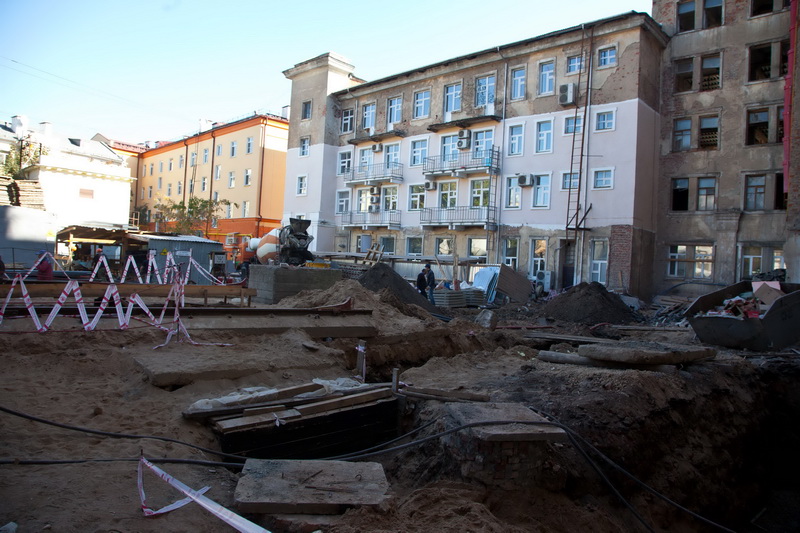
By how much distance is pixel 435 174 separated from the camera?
3369cm

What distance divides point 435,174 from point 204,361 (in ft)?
91.3

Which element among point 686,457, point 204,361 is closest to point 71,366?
point 204,361

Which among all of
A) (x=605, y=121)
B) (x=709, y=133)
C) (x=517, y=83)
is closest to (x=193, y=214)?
(x=517, y=83)

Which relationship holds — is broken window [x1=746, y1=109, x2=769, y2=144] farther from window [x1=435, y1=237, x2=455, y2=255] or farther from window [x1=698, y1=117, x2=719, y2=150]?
window [x1=435, y1=237, x2=455, y2=255]

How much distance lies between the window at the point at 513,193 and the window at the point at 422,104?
26.5 ft

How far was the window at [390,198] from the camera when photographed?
120ft

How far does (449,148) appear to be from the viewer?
33.9m

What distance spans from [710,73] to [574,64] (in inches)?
264

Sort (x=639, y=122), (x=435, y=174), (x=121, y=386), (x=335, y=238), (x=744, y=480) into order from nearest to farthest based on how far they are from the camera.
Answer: (x=121, y=386)
(x=744, y=480)
(x=639, y=122)
(x=435, y=174)
(x=335, y=238)

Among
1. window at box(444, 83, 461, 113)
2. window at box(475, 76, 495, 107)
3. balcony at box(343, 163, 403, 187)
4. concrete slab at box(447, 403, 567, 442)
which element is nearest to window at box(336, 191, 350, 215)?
balcony at box(343, 163, 403, 187)

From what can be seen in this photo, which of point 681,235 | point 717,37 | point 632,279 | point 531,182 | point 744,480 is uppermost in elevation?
point 717,37

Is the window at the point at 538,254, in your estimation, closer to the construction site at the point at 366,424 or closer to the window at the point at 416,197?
the window at the point at 416,197

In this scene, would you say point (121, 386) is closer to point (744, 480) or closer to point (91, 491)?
point (91, 491)

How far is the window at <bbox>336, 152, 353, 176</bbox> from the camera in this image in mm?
39912
